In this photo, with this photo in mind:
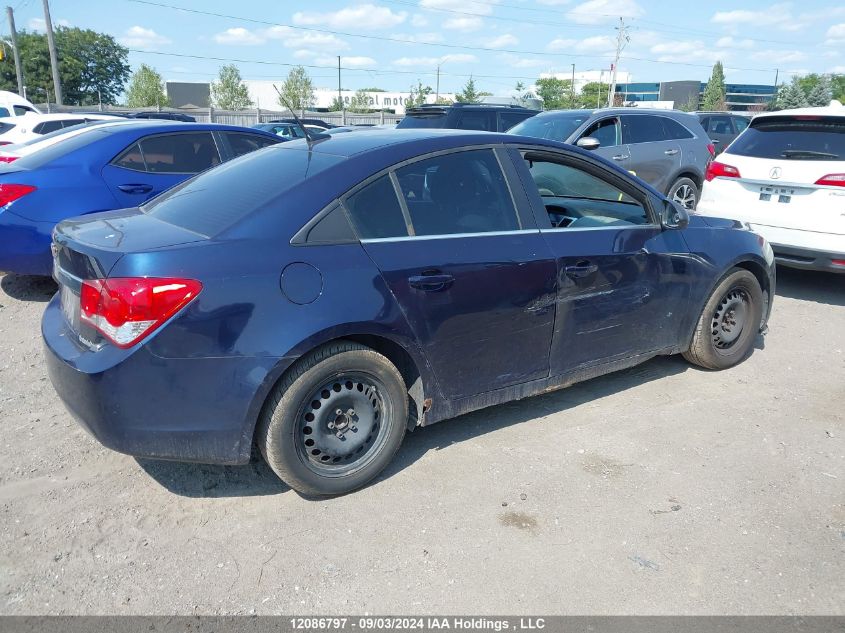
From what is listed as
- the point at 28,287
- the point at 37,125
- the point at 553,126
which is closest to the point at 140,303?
the point at 28,287

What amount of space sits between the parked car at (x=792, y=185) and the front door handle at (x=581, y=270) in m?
3.56

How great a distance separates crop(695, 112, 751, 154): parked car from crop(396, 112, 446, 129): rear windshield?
732 cm

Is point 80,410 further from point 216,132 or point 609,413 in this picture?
point 216,132

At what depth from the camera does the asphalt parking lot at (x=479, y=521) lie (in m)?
2.62

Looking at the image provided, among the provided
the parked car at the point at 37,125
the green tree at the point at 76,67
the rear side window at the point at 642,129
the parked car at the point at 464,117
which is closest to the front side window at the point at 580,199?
the rear side window at the point at 642,129

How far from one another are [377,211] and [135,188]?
156 inches

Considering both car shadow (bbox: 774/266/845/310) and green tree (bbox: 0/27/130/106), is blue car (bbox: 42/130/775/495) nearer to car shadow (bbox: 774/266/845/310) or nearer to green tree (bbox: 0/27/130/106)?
car shadow (bbox: 774/266/845/310)

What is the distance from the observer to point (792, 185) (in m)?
6.40

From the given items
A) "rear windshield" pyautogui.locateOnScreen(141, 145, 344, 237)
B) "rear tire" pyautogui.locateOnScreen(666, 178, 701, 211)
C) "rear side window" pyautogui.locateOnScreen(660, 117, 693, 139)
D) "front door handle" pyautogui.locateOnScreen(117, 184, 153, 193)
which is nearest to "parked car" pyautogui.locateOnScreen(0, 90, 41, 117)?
"front door handle" pyautogui.locateOnScreen(117, 184, 153, 193)

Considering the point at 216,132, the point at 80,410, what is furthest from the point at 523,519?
the point at 216,132

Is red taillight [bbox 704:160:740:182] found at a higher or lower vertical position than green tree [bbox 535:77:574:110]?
lower

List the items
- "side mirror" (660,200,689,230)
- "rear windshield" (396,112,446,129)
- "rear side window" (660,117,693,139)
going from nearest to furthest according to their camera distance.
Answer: "side mirror" (660,200,689,230), "rear side window" (660,117,693,139), "rear windshield" (396,112,446,129)

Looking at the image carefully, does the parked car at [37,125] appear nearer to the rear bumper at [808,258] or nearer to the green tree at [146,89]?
the rear bumper at [808,258]

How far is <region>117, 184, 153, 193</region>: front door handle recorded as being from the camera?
20.3 feet
